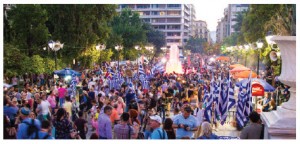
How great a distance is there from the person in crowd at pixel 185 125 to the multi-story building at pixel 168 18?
11068 cm

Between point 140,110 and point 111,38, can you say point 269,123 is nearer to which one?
point 140,110

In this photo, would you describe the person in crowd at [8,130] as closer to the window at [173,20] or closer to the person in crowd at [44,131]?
the person in crowd at [44,131]

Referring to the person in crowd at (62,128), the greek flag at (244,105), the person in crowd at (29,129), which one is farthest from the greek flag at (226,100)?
the person in crowd at (29,129)

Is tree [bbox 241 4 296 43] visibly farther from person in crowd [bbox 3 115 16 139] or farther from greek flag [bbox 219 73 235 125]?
person in crowd [bbox 3 115 16 139]

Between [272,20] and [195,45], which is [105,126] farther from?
[195,45]

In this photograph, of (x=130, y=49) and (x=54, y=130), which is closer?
(x=54, y=130)

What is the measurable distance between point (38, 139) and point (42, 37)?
18.6 meters

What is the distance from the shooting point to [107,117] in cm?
840

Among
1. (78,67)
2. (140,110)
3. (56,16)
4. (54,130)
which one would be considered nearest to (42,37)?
(56,16)

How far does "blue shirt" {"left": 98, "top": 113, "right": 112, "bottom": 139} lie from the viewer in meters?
8.28

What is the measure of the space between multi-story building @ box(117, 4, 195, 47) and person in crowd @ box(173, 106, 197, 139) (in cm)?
11068

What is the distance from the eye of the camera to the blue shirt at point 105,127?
8.28m

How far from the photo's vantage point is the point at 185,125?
8234mm

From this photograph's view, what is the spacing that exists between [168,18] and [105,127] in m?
117
